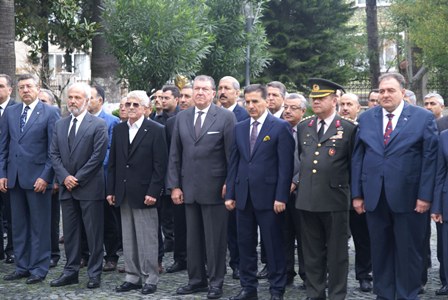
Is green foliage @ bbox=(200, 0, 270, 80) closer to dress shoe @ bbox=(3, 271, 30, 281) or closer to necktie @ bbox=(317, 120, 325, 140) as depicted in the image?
dress shoe @ bbox=(3, 271, 30, 281)

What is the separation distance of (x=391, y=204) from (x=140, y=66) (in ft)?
31.6

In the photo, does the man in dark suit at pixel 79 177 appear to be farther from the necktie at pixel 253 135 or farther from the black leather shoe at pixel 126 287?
the necktie at pixel 253 135

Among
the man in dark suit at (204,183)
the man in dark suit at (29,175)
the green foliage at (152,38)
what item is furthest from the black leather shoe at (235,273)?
the green foliage at (152,38)

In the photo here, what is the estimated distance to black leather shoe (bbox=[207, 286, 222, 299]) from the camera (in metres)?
8.20

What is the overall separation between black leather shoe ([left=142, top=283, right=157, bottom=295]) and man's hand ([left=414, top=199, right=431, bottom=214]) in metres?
2.97

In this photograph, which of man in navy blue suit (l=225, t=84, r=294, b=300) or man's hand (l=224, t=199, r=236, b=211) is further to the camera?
man's hand (l=224, t=199, r=236, b=211)

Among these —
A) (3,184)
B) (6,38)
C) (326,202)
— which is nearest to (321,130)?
(326,202)

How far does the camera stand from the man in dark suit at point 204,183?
834 cm

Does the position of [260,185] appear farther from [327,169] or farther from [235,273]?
[235,273]

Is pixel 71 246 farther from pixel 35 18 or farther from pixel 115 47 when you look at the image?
pixel 35 18

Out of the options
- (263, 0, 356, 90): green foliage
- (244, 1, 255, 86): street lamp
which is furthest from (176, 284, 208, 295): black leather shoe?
(263, 0, 356, 90): green foliage

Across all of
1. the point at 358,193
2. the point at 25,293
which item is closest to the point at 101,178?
the point at 25,293

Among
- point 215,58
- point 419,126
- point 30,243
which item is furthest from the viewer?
point 215,58

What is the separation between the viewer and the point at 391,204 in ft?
24.0
